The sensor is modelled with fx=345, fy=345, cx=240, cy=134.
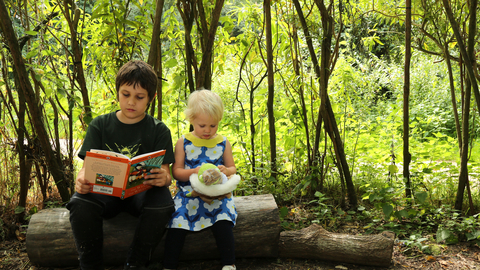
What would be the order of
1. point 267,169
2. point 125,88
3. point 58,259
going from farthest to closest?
point 267,169 < point 58,259 < point 125,88

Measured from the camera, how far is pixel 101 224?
172 cm

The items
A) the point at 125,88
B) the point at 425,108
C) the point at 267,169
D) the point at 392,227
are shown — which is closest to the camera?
the point at 125,88

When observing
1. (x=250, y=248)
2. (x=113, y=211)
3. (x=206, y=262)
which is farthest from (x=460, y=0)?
(x=113, y=211)

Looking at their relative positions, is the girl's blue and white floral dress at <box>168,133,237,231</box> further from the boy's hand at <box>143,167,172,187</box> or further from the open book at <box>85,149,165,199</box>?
the open book at <box>85,149,165,199</box>

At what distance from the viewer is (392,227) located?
2.39 meters

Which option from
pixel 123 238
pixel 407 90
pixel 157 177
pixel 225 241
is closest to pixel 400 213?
pixel 407 90

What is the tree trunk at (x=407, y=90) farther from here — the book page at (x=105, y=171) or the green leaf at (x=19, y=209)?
the green leaf at (x=19, y=209)

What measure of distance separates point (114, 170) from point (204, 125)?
0.59 m

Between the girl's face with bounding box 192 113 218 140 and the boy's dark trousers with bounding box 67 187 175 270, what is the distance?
1.28 ft

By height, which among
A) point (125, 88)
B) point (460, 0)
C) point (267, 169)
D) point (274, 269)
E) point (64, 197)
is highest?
point (460, 0)

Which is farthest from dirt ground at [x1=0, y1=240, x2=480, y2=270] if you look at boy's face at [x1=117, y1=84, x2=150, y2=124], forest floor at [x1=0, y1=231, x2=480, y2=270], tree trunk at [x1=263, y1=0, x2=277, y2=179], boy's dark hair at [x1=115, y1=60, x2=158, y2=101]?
boy's dark hair at [x1=115, y1=60, x2=158, y2=101]

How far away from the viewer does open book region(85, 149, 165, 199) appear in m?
1.48

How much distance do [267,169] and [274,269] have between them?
85 centimetres

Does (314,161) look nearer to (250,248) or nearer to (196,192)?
(250,248)
